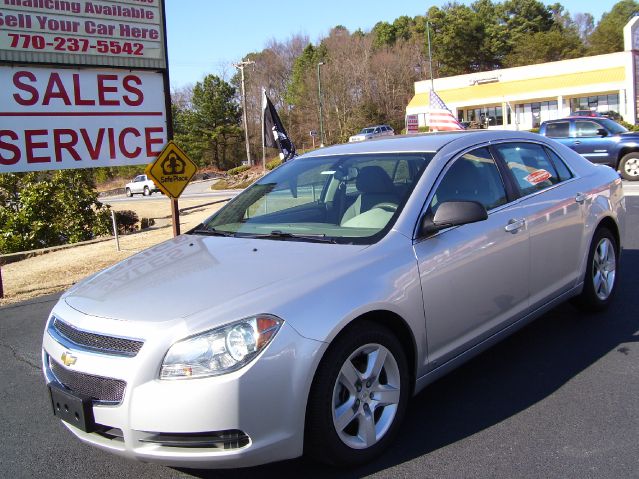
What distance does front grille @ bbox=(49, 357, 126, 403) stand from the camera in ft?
8.84

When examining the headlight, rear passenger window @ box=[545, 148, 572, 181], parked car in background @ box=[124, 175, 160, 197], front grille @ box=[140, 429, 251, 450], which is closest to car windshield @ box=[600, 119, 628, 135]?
rear passenger window @ box=[545, 148, 572, 181]

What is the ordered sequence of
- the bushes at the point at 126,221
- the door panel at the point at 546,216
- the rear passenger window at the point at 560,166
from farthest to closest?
1. the bushes at the point at 126,221
2. the rear passenger window at the point at 560,166
3. the door panel at the point at 546,216

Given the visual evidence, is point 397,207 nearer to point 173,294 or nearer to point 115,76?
point 173,294

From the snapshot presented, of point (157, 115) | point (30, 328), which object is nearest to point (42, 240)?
point (157, 115)

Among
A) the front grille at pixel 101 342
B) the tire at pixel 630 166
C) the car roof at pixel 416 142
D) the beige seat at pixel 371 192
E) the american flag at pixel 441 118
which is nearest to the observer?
the front grille at pixel 101 342

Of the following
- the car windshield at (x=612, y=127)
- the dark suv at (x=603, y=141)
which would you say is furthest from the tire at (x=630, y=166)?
the car windshield at (x=612, y=127)

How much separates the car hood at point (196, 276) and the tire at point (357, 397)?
0.41 meters

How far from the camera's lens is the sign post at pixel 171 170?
8195 millimetres

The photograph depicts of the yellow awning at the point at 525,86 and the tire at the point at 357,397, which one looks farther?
the yellow awning at the point at 525,86

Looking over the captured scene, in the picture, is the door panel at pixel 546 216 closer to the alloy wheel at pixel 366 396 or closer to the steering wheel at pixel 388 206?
the steering wheel at pixel 388 206

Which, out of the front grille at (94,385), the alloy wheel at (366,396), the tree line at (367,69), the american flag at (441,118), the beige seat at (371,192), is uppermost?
the tree line at (367,69)

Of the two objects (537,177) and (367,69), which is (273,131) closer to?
(537,177)

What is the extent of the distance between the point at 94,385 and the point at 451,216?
2027 millimetres

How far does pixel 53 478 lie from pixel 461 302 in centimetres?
242
